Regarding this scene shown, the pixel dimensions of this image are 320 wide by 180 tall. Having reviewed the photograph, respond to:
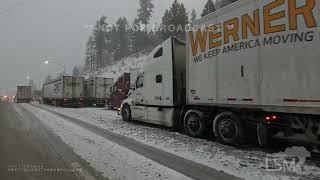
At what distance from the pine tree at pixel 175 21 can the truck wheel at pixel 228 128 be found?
38.4 metres

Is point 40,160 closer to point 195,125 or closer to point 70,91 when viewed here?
point 195,125

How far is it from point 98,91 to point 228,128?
27.0 m

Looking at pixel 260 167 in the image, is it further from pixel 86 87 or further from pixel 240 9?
pixel 86 87

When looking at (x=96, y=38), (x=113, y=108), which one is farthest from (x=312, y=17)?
(x=96, y=38)

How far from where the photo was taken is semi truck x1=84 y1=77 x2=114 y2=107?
116 feet

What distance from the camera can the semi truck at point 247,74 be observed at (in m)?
7.48

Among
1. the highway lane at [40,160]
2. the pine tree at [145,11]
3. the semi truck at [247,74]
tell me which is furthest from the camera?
the pine tree at [145,11]

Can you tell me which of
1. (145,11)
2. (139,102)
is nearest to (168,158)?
A: (139,102)

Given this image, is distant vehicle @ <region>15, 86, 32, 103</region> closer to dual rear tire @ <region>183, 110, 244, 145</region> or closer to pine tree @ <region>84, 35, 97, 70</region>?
pine tree @ <region>84, 35, 97, 70</region>

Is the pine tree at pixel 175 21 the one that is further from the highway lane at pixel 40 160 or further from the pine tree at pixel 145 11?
the highway lane at pixel 40 160

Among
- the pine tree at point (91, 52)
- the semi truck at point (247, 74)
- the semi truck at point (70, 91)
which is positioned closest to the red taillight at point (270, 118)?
the semi truck at point (247, 74)

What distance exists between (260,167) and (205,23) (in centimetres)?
534

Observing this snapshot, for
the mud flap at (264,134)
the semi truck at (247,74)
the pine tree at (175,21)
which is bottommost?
the mud flap at (264,134)

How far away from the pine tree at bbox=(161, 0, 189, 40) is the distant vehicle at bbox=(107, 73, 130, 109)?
74.9ft
